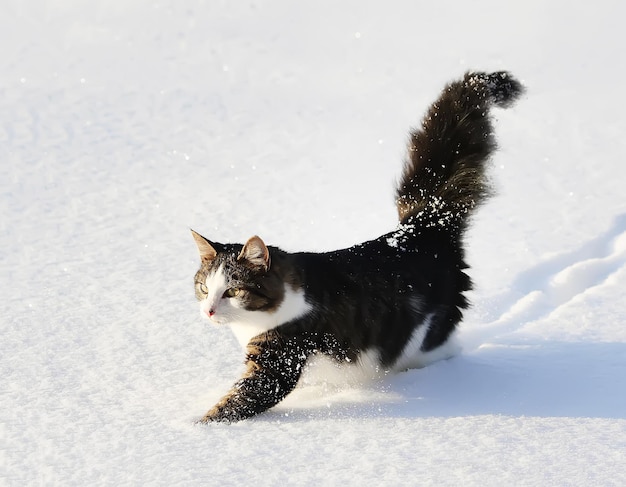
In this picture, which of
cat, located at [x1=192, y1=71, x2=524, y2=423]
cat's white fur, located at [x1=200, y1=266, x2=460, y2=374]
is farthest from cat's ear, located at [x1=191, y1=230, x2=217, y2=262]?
cat's white fur, located at [x1=200, y1=266, x2=460, y2=374]

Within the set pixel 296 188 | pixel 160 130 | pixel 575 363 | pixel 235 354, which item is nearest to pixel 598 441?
pixel 575 363

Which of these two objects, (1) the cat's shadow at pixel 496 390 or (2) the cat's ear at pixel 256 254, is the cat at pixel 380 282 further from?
(1) the cat's shadow at pixel 496 390

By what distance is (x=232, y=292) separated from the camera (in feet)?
9.59

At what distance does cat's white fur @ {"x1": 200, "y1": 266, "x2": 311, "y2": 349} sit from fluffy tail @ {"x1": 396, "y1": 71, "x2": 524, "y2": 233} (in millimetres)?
851

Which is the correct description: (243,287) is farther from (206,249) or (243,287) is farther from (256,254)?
(206,249)

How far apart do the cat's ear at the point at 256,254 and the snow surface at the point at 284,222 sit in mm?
545

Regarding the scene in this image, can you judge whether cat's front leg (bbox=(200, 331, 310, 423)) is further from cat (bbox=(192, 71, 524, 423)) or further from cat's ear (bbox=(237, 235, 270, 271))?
cat's ear (bbox=(237, 235, 270, 271))

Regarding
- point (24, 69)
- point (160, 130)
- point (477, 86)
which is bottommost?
point (477, 86)

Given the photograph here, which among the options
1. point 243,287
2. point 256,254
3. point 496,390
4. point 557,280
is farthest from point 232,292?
point 557,280

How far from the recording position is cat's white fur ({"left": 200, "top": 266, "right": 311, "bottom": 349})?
2906 mm

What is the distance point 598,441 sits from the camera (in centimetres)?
273

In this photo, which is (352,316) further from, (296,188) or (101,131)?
(101,131)

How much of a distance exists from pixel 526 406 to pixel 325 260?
0.92 m

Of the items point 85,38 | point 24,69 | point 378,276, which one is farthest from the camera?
point 85,38
